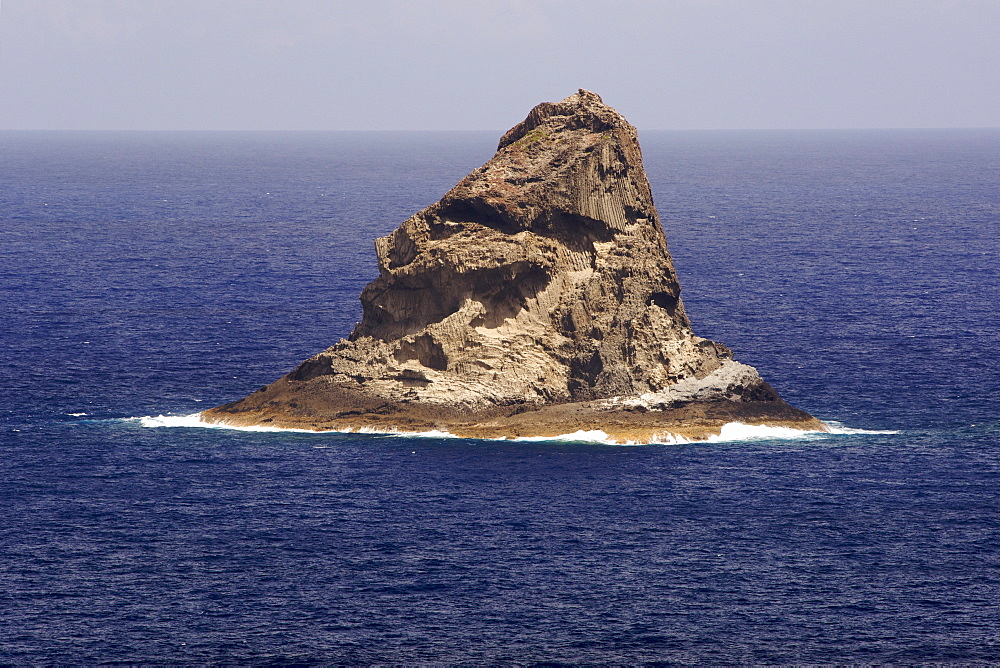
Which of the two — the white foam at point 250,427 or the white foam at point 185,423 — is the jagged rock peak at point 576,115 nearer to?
the white foam at point 250,427

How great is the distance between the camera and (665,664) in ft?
154

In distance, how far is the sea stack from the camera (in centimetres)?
7656

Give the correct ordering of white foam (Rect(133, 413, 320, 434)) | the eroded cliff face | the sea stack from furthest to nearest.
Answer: white foam (Rect(133, 413, 320, 434)) → the eroded cliff face → the sea stack

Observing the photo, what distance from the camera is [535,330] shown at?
78250 mm

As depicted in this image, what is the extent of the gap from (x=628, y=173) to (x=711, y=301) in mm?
42651

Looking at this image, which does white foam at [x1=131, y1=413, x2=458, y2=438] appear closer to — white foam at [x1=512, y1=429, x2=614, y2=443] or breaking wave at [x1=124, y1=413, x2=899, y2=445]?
breaking wave at [x1=124, y1=413, x2=899, y2=445]

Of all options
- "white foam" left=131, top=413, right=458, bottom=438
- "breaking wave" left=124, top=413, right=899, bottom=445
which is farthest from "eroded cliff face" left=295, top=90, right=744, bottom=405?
"breaking wave" left=124, top=413, right=899, bottom=445

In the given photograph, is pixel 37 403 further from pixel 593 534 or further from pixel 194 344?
pixel 593 534

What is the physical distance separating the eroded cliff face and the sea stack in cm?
8

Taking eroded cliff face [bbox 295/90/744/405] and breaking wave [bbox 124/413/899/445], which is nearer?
breaking wave [bbox 124/413/899/445]

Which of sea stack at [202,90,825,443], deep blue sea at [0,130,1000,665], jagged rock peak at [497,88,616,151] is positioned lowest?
deep blue sea at [0,130,1000,665]

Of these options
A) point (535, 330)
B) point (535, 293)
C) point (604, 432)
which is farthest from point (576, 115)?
point (604, 432)

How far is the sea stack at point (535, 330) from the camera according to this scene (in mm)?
76562

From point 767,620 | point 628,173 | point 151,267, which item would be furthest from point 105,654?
point 151,267
